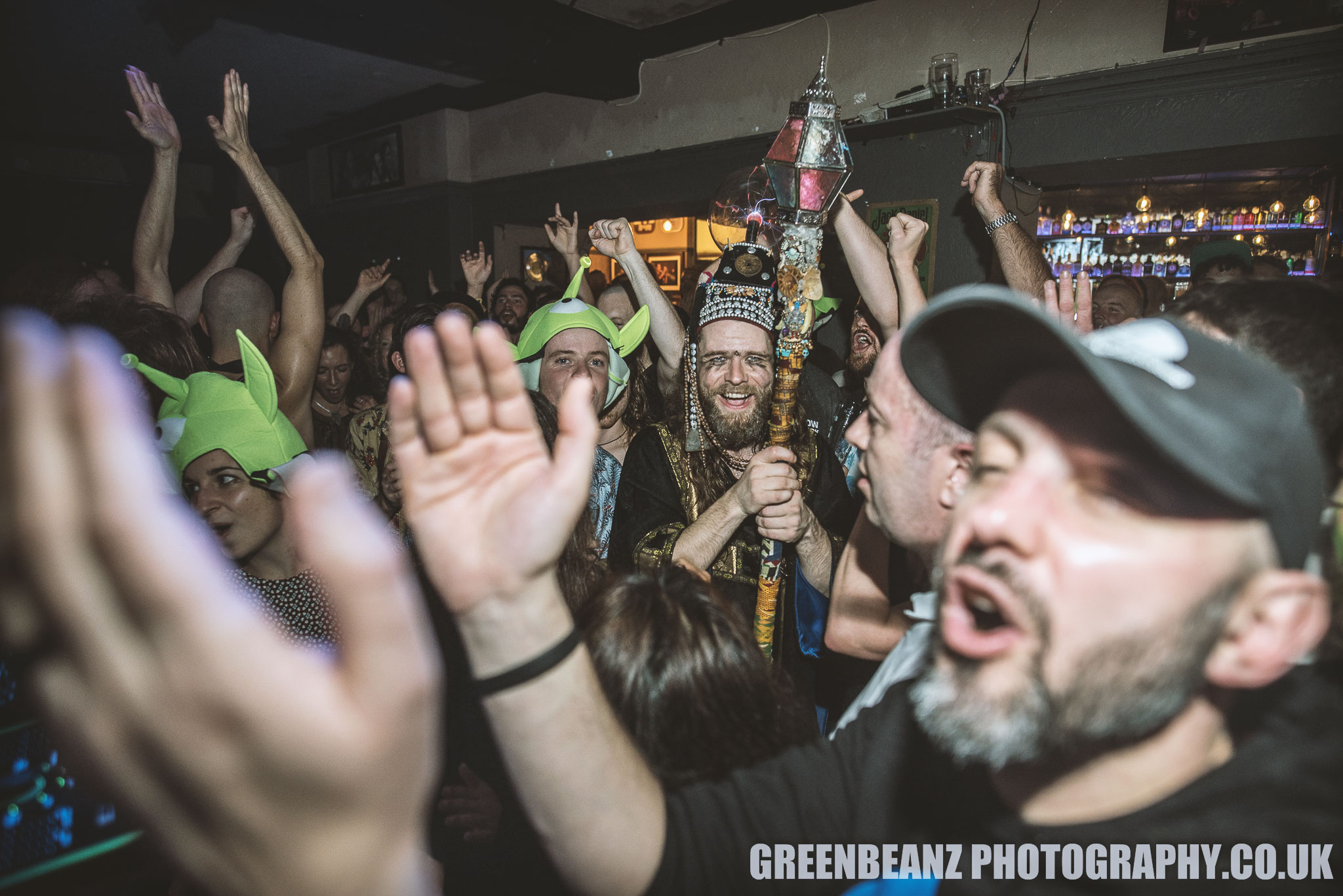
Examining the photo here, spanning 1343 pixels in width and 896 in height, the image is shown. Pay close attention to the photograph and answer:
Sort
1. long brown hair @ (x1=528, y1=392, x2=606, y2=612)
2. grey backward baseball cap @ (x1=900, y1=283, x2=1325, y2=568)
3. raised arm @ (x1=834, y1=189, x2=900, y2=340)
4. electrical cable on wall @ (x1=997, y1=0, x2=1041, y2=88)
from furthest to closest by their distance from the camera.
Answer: electrical cable on wall @ (x1=997, y1=0, x2=1041, y2=88), raised arm @ (x1=834, y1=189, x2=900, y2=340), long brown hair @ (x1=528, y1=392, x2=606, y2=612), grey backward baseball cap @ (x1=900, y1=283, x2=1325, y2=568)

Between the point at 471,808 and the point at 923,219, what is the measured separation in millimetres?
4655

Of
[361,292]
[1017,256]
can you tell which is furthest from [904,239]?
[361,292]

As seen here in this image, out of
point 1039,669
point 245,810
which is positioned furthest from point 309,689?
point 1039,669

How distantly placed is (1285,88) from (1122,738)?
4.38 meters

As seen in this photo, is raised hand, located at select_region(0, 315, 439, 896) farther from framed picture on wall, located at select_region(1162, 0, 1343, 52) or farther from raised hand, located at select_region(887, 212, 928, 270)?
framed picture on wall, located at select_region(1162, 0, 1343, 52)

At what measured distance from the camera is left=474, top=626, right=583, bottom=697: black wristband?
825 mm

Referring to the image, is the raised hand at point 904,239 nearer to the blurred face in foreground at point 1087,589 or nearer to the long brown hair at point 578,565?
the long brown hair at point 578,565

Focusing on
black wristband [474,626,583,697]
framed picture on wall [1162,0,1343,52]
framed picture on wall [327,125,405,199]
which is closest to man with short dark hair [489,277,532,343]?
framed picture on wall [327,125,405,199]

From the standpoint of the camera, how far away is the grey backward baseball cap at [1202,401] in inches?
26.7

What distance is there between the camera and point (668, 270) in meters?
8.35

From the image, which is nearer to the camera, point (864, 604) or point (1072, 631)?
point (1072, 631)

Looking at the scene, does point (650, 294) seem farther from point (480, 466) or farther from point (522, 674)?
point (522, 674)

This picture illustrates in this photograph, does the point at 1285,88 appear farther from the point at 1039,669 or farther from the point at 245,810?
the point at 245,810

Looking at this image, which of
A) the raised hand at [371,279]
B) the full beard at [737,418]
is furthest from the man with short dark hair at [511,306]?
the full beard at [737,418]
